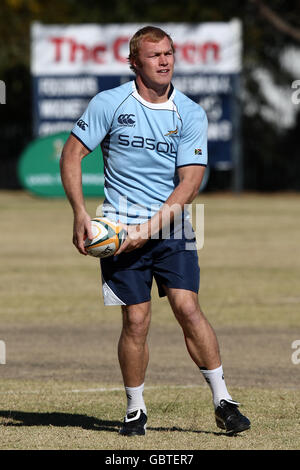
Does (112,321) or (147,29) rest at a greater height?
(147,29)

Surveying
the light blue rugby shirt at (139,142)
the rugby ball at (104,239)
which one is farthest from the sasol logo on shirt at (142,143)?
the rugby ball at (104,239)

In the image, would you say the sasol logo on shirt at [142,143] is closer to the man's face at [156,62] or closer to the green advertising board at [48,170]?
the man's face at [156,62]

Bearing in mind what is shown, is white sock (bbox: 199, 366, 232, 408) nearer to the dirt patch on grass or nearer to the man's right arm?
the man's right arm

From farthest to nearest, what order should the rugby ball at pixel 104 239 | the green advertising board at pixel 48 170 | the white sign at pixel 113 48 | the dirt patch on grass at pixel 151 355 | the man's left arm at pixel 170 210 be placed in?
the white sign at pixel 113 48, the green advertising board at pixel 48 170, the dirt patch on grass at pixel 151 355, the man's left arm at pixel 170 210, the rugby ball at pixel 104 239

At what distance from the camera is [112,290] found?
22.2 feet

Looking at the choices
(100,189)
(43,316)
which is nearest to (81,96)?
(100,189)

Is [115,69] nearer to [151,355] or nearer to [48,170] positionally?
[48,170]

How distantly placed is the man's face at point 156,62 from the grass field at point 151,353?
7.36 ft

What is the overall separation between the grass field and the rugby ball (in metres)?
1.17

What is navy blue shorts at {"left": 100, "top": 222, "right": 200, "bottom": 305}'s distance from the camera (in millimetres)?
6734

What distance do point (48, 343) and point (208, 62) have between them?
69.5 ft

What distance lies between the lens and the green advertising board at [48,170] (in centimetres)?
3016

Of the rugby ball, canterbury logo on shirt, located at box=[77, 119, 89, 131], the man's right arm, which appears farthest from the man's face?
the rugby ball
